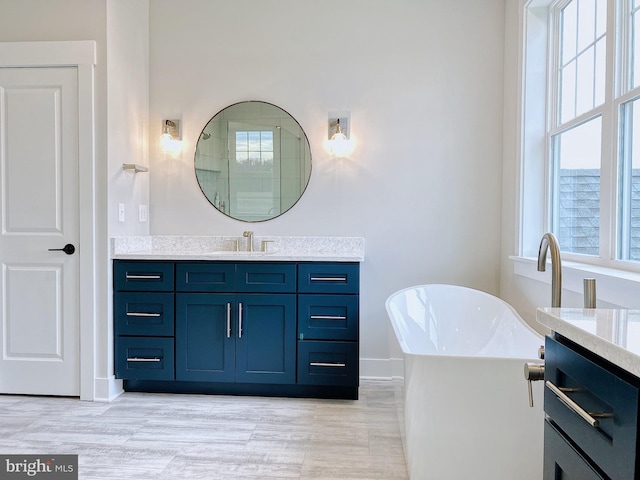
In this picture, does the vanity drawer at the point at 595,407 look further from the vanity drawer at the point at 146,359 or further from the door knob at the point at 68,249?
the door knob at the point at 68,249

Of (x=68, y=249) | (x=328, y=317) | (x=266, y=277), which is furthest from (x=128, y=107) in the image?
(x=328, y=317)

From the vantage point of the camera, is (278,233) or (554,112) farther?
(278,233)

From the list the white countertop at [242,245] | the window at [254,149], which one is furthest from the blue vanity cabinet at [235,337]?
the window at [254,149]

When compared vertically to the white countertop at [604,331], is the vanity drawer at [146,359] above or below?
→ below

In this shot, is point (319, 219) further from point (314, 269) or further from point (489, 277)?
point (489, 277)

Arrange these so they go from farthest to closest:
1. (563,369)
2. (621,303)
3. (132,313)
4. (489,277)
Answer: (489,277)
(132,313)
(621,303)
(563,369)

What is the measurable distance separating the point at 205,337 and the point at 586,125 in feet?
8.22

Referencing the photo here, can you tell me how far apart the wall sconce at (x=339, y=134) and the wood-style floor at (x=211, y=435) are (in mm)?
1741

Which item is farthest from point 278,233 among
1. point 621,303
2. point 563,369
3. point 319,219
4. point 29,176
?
point 563,369

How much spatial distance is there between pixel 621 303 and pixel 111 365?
279 cm

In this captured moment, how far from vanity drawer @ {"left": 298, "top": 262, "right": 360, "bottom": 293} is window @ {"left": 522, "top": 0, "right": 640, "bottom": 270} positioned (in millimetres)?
1136

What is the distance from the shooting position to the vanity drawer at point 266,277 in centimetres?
273

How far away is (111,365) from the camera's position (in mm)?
2752

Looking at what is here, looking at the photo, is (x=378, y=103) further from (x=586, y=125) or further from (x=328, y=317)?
(x=328, y=317)
